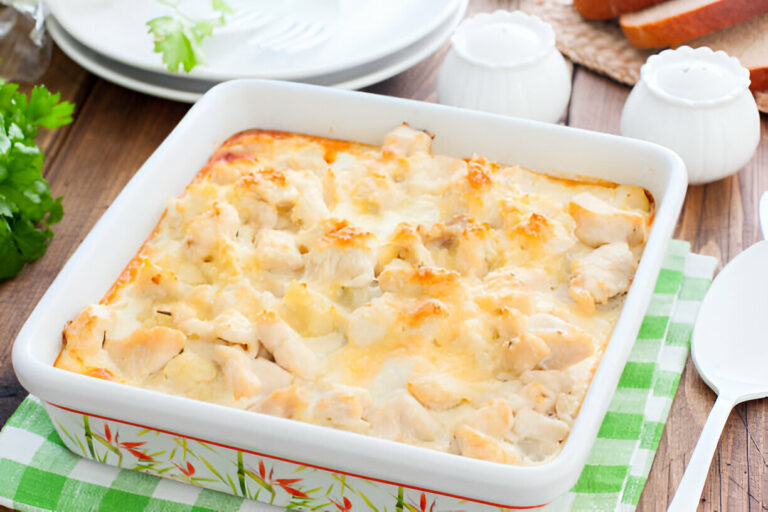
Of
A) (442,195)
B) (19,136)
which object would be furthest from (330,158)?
(19,136)

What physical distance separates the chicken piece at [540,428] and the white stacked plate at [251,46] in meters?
1.12

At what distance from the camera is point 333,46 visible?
251cm

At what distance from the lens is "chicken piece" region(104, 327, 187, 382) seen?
1.58 meters

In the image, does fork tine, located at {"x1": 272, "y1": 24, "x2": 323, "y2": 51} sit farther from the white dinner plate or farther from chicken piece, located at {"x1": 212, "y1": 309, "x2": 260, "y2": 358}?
chicken piece, located at {"x1": 212, "y1": 309, "x2": 260, "y2": 358}

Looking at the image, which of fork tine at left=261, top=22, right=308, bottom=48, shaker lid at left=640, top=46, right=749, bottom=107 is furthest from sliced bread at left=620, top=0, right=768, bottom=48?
fork tine at left=261, top=22, right=308, bottom=48

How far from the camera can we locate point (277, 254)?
176cm

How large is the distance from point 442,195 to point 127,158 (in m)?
0.85

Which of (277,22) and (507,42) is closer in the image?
(507,42)

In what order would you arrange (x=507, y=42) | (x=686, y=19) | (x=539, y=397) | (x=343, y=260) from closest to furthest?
(x=539, y=397)
(x=343, y=260)
(x=507, y=42)
(x=686, y=19)

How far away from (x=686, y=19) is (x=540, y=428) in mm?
1413

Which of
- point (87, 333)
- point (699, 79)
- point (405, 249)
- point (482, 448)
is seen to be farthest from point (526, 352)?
point (699, 79)

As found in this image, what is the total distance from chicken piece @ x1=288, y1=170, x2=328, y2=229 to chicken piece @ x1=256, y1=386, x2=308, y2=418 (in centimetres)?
43

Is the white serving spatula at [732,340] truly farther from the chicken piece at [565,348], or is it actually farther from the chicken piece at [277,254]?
the chicken piece at [277,254]

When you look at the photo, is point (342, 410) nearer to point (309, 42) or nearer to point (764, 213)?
point (764, 213)
